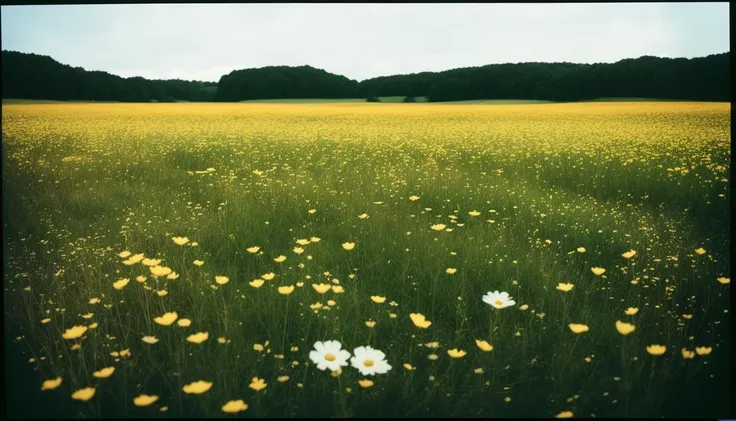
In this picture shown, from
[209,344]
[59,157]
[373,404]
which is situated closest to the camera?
[373,404]

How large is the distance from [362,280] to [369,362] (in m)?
0.58

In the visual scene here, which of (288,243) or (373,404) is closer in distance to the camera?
(373,404)

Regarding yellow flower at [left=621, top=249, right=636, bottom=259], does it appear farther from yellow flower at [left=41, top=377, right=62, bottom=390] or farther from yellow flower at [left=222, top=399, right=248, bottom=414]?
yellow flower at [left=41, top=377, right=62, bottom=390]

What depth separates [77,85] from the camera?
257 cm

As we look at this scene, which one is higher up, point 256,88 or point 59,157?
point 256,88

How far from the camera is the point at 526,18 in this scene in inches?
91.8

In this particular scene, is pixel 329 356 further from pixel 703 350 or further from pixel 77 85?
pixel 77 85

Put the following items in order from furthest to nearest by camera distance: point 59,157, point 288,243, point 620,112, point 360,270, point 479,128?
point 479,128
point 620,112
point 59,157
point 288,243
point 360,270

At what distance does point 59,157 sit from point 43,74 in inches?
31.2

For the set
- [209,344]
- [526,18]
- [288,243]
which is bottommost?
[209,344]

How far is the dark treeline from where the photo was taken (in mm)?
2283

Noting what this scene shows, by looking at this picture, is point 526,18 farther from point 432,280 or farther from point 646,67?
Answer: point 432,280

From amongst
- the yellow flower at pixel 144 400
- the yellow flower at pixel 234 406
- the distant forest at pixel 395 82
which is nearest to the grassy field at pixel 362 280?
the yellow flower at pixel 144 400

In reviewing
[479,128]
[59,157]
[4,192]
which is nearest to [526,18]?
[4,192]
